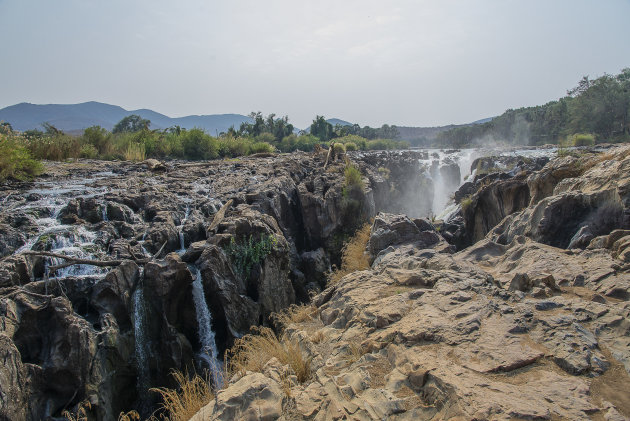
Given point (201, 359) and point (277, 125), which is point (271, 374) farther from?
point (277, 125)

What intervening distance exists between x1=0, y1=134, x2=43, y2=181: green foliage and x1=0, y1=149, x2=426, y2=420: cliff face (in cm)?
53

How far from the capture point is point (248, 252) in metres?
8.12

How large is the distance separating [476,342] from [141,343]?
5937mm

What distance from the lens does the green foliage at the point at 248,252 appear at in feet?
25.9

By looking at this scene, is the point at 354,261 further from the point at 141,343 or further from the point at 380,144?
the point at 380,144

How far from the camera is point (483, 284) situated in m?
4.32

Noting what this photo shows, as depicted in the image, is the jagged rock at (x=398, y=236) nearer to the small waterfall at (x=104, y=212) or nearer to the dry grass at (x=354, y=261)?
the dry grass at (x=354, y=261)

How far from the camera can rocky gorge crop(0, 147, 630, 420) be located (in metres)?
2.61

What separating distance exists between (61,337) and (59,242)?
259cm

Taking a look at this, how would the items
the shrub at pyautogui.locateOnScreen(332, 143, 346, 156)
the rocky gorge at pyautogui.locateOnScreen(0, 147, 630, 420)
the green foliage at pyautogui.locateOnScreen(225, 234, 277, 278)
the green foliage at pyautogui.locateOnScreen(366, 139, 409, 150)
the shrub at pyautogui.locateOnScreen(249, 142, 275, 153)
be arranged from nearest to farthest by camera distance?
1. the rocky gorge at pyautogui.locateOnScreen(0, 147, 630, 420)
2. the green foliage at pyautogui.locateOnScreen(225, 234, 277, 278)
3. the shrub at pyautogui.locateOnScreen(332, 143, 346, 156)
4. the shrub at pyautogui.locateOnScreen(249, 142, 275, 153)
5. the green foliage at pyautogui.locateOnScreen(366, 139, 409, 150)

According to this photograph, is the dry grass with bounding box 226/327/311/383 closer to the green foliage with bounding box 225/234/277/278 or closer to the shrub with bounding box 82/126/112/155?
the green foliage with bounding box 225/234/277/278

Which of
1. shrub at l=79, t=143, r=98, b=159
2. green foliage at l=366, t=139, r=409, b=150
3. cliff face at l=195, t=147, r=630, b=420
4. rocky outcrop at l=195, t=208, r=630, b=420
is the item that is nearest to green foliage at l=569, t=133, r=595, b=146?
cliff face at l=195, t=147, r=630, b=420

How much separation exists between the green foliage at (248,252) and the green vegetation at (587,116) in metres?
39.5

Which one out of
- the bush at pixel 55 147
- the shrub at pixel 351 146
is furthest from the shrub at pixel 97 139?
the shrub at pixel 351 146
